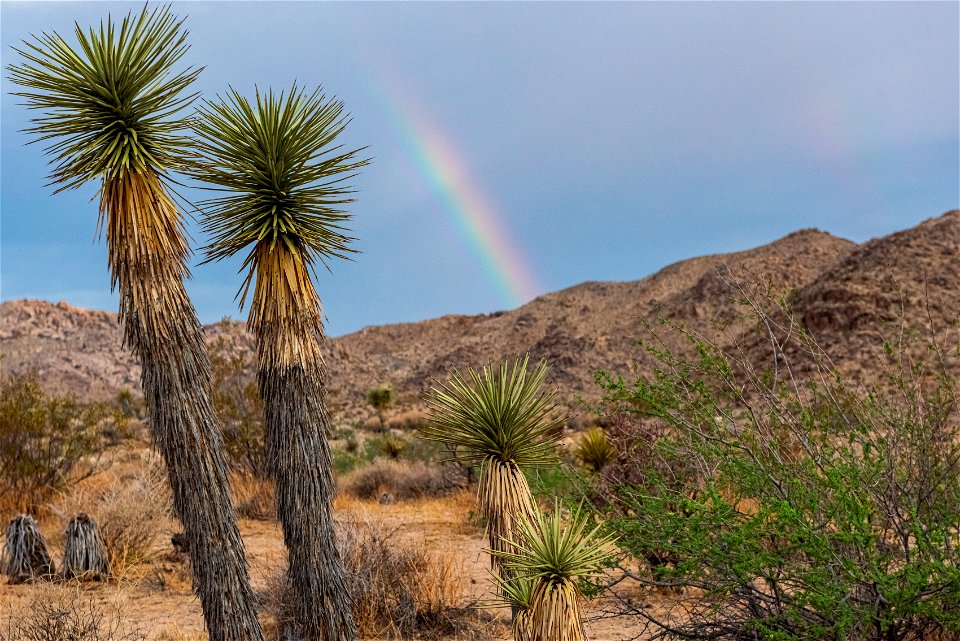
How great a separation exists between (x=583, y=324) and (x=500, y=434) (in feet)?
185

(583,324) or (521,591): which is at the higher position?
(583,324)

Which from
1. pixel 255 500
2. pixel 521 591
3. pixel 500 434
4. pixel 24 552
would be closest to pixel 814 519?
pixel 521 591

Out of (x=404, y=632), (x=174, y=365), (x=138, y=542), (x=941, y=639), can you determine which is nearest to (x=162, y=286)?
(x=174, y=365)

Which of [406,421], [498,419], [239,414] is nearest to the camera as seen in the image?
[498,419]

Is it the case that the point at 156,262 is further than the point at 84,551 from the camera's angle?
No

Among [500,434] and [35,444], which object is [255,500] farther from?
[500,434]

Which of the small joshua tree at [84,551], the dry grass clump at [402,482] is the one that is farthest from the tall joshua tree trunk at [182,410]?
the dry grass clump at [402,482]

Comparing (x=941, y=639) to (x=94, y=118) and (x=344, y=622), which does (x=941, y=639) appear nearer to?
(x=344, y=622)

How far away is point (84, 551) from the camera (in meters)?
11.4

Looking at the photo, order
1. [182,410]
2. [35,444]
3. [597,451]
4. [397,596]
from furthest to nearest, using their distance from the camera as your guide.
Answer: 1. [35,444]
2. [597,451]
3. [397,596]
4. [182,410]

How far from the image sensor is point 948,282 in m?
34.0

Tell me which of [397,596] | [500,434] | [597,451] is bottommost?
[397,596]

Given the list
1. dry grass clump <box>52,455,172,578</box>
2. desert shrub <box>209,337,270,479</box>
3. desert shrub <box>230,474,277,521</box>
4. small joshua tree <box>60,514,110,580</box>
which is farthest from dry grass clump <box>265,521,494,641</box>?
desert shrub <box>209,337,270,479</box>

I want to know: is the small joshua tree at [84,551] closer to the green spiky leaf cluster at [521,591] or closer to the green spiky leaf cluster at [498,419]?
the green spiky leaf cluster at [498,419]
